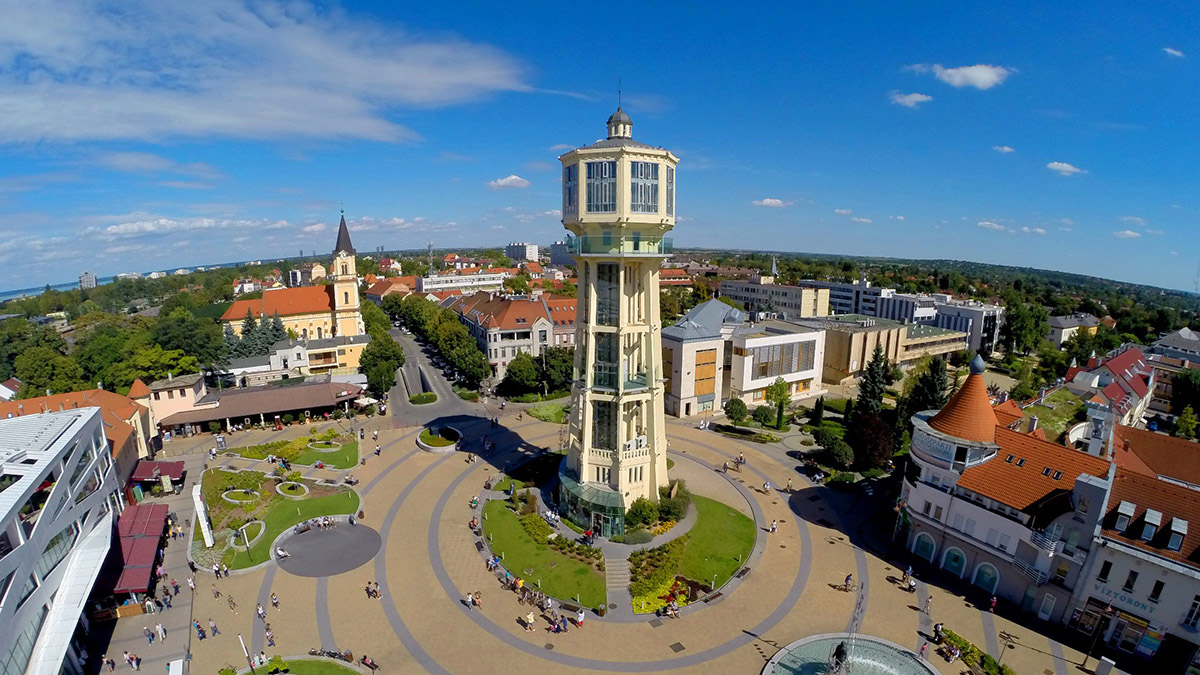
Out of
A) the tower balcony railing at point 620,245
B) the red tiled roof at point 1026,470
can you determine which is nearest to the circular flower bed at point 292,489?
the tower balcony railing at point 620,245

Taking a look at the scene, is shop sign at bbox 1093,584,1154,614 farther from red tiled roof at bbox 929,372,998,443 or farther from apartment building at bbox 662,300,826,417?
apartment building at bbox 662,300,826,417

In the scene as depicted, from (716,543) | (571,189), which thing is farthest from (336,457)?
(716,543)

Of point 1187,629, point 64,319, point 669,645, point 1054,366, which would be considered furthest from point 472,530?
point 64,319

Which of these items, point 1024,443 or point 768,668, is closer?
point 768,668

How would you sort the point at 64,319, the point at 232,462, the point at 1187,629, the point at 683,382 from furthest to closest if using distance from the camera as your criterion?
1. the point at 64,319
2. the point at 683,382
3. the point at 232,462
4. the point at 1187,629

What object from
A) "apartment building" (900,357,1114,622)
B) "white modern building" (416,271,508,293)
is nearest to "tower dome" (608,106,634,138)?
"apartment building" (900,357,1114,622)

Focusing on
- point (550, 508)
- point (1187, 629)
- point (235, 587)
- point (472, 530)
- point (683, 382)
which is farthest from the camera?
point (683, 382)

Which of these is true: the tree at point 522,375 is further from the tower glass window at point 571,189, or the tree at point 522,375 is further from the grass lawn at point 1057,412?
the grass lawn at point 1057,412

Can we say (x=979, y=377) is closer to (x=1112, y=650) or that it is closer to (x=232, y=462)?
(x=1112, y=650)
